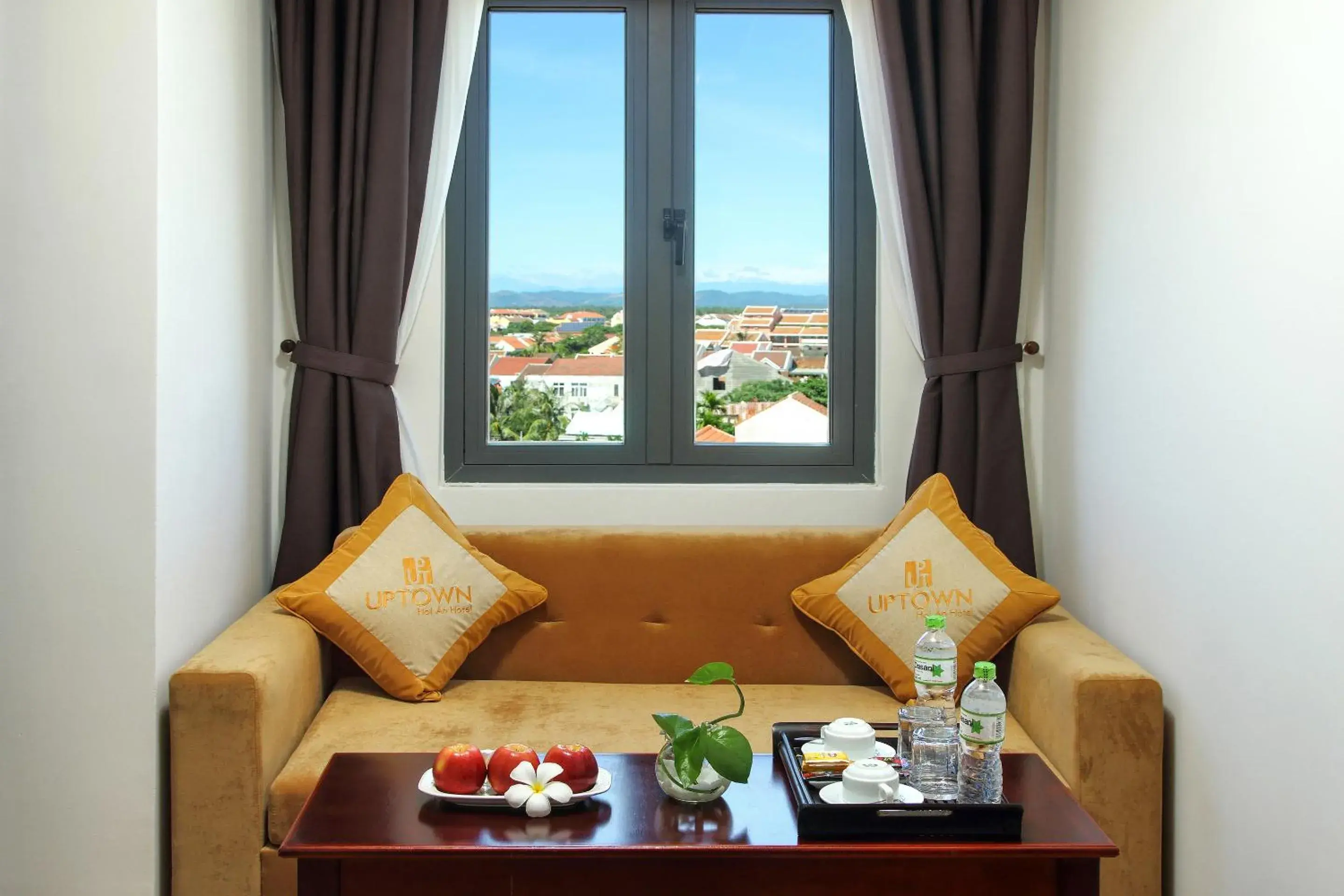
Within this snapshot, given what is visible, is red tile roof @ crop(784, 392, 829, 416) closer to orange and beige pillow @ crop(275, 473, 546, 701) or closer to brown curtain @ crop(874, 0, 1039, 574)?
brown curtain @ crop(874, 0, 1039, 574)

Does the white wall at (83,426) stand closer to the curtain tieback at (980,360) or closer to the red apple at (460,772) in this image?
the red apple at (460,772)

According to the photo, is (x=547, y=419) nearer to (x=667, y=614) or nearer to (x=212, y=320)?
(x=667, y=614)

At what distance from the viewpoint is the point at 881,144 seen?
3.24 m

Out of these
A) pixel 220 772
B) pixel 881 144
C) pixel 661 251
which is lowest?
pixel 220 772

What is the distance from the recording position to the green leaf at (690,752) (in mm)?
1846

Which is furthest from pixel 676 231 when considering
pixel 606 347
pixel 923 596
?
pixel 923 596

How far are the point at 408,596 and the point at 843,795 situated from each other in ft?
4.28

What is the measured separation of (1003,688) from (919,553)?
0.39 meters

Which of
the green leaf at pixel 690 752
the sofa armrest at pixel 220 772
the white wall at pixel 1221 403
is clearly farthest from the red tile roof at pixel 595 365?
the green leaf at pixel 690 752

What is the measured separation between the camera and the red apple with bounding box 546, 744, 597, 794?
1938mm

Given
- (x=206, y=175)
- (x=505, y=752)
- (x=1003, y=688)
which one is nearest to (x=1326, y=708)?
(x=1003, y=688)

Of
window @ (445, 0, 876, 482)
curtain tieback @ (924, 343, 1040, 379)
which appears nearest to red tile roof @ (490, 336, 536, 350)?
window @ (445, 0, 876, 482)

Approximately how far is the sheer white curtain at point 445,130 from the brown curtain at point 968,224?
114 cm

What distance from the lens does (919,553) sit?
2834 mm
